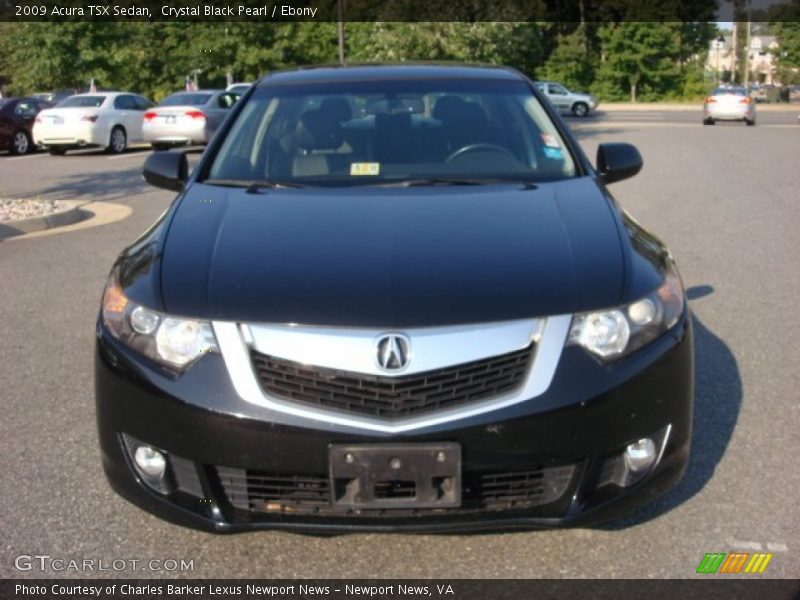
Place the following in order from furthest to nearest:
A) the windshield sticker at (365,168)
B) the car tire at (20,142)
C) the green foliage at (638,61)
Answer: the green foliage at (638,61) < the car tire at (20,142) < the windshield sticker at (365,168)

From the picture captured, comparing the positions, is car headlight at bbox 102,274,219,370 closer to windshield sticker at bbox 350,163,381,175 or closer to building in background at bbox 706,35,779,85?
windshield sticker at bbox 350,163,381,175

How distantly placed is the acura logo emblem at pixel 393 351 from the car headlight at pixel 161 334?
1.63 feet

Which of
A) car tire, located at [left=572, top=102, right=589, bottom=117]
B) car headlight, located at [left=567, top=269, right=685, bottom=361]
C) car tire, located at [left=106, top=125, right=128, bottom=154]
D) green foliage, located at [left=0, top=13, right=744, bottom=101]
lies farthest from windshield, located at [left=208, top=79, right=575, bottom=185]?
car tire, located at [left=572, top=102, right=589, bottom=117]

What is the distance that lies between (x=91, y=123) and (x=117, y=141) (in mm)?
1074

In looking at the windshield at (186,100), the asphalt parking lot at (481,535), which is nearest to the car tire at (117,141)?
the windshield at (186,100)

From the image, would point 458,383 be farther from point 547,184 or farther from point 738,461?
point 738,461

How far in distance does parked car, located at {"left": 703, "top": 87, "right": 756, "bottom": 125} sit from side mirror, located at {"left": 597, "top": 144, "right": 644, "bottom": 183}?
31.3 metres

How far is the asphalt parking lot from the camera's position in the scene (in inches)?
123

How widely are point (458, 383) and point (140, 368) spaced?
0.98 meters

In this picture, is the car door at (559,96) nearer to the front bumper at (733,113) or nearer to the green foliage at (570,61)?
the front bumper at (733,113)

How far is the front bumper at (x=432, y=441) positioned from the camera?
273 cm

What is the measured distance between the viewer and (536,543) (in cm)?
324

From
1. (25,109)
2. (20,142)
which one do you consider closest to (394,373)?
(20,142)

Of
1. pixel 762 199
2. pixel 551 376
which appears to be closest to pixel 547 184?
pixel 551 376
